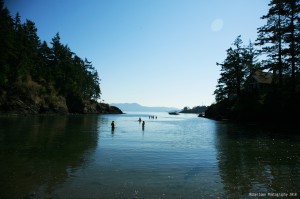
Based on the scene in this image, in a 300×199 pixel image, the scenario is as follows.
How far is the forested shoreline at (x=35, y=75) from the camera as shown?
7019 cm

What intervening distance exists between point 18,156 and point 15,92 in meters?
65.8

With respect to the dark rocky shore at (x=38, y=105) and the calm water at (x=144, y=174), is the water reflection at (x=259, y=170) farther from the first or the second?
the dark rocky shore at (x=38, y=105)

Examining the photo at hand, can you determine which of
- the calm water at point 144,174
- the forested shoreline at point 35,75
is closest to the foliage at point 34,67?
the forested shoreline at point 35,75

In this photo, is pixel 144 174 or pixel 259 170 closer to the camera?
pixel 144 174

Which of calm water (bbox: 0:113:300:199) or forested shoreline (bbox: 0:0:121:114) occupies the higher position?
forested shoreline (bbox: 0:0:121:114)

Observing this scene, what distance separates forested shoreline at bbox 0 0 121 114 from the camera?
70188 millimetres

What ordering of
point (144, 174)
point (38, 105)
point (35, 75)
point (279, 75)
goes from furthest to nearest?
point (35, 75), point (38, 105), point (279, 75), point (144, 174)

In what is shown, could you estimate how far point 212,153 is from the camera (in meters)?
20.1

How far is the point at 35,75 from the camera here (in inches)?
3578

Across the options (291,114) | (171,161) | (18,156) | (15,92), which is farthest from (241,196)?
(15,92)

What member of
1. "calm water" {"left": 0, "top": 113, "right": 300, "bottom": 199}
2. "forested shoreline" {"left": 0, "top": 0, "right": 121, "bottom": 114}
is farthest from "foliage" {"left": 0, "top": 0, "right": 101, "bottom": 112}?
"calm water" {"left": 0, "top": 113, "right": 300, "bottom": 199}

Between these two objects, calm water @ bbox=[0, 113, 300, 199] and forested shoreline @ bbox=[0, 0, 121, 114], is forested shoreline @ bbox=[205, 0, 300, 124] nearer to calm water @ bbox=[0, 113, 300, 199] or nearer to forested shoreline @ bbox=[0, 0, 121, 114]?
calm water @ bbox=[0, 113, 300, 199]

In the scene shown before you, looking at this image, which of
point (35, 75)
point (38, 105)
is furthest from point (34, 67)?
point (38, 105)

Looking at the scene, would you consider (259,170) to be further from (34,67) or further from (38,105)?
(34,67)
